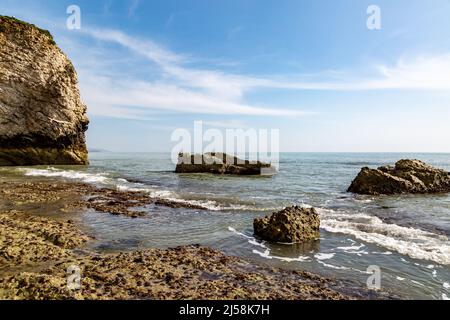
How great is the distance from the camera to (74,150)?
146ft

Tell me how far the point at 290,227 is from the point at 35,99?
40308 millimetres

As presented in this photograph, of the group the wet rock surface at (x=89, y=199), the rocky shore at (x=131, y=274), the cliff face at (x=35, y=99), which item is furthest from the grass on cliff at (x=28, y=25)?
the rocky shore at (x=131, y=274)

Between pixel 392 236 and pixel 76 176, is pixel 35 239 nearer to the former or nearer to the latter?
pixel 392 236

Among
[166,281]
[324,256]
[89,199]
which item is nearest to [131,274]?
[166,281]

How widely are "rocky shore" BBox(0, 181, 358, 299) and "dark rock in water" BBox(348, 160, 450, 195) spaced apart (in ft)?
55.2

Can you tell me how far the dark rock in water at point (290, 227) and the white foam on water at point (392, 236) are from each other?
3.93 ft

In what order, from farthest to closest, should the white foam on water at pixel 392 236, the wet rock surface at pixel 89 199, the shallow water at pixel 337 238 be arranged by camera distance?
the wet rock surface at pixel 89 199 < the white foam on water at pixel 392 236 < the shallow water at pixel 337 238

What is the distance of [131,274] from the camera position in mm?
6258

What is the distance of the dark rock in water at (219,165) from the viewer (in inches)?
1448

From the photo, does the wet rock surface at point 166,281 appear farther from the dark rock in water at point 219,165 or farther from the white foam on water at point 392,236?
the dark rock in water at point 219,165

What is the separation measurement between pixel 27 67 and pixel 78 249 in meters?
38.7

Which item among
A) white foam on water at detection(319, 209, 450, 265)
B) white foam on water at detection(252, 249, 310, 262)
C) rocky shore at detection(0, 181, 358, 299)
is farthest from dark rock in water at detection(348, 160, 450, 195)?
rocky shore at detection(0, 181, 358, 299)
